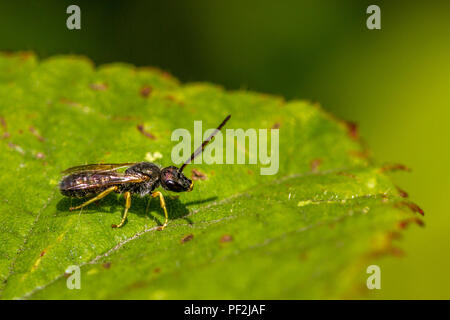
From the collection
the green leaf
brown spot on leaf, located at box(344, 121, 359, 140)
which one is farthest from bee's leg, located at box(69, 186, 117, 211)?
brown spot on leaf, located at box(344, 121, 359, 140)

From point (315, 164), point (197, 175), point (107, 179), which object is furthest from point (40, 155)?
point (315, 164)

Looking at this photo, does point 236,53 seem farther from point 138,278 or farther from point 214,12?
point 138,278

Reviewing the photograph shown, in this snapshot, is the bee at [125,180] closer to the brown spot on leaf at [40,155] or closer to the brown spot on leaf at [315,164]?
the brown spot on leaf at [40,155]

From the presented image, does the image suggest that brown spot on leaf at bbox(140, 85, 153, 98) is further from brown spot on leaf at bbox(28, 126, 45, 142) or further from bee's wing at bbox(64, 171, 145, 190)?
bee's wing at bbox(64, 171, 145, 190)

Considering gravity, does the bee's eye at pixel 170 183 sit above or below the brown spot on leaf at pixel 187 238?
above

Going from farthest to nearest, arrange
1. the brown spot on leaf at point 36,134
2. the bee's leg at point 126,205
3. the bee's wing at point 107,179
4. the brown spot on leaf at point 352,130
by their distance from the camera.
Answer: the brown spot on leaf at point 352,130, the brown spot on leaf at point 36,134, the bee's wing at point 107,179, the bee's leg at point 126,205

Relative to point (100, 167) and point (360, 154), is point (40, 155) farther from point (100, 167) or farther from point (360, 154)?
point (360, 154)

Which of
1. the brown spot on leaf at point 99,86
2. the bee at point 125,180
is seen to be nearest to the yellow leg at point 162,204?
the bee at point 125,180

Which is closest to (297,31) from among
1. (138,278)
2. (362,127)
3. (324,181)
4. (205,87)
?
(362,127)
